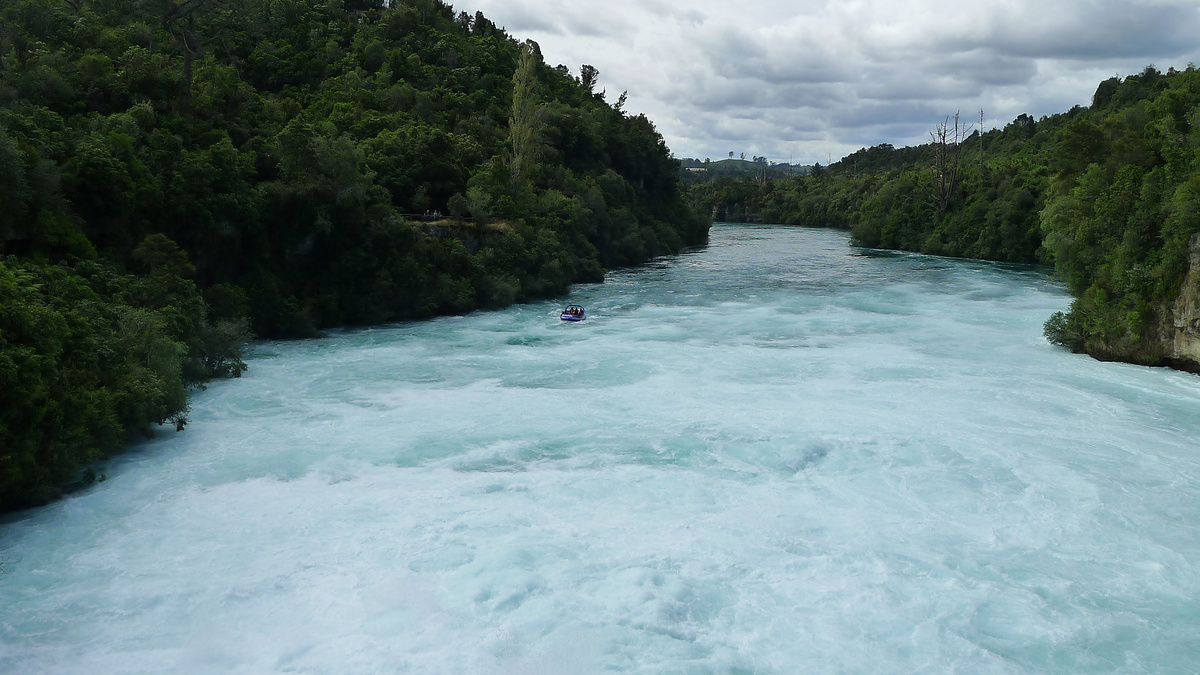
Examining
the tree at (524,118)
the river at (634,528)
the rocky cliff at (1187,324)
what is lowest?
the river at (634,528)

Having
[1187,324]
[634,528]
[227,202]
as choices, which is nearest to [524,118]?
[227,202]

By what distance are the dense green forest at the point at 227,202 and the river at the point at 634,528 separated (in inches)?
97.1

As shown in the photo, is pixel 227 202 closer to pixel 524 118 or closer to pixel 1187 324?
pixel 524 118

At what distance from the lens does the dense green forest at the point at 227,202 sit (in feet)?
66.0

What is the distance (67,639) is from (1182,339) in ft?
109

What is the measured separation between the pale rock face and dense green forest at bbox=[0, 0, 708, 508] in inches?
1206

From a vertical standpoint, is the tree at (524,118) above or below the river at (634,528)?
above

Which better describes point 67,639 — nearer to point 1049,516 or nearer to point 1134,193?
point 1049,516

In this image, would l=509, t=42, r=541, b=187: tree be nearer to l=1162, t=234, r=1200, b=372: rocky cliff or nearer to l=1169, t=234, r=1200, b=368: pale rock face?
l=1162, t=234, r=1200, b=372: rocky cliff

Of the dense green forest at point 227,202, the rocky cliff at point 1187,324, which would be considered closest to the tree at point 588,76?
the dense green forest at point 227,202

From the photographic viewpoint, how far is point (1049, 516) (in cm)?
1753

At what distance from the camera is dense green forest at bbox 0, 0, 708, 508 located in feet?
66.0

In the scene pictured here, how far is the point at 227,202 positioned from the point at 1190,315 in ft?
120

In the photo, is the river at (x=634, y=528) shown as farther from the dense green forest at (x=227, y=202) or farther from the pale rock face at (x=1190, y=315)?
the dense green forest at (x=227, y=202)
